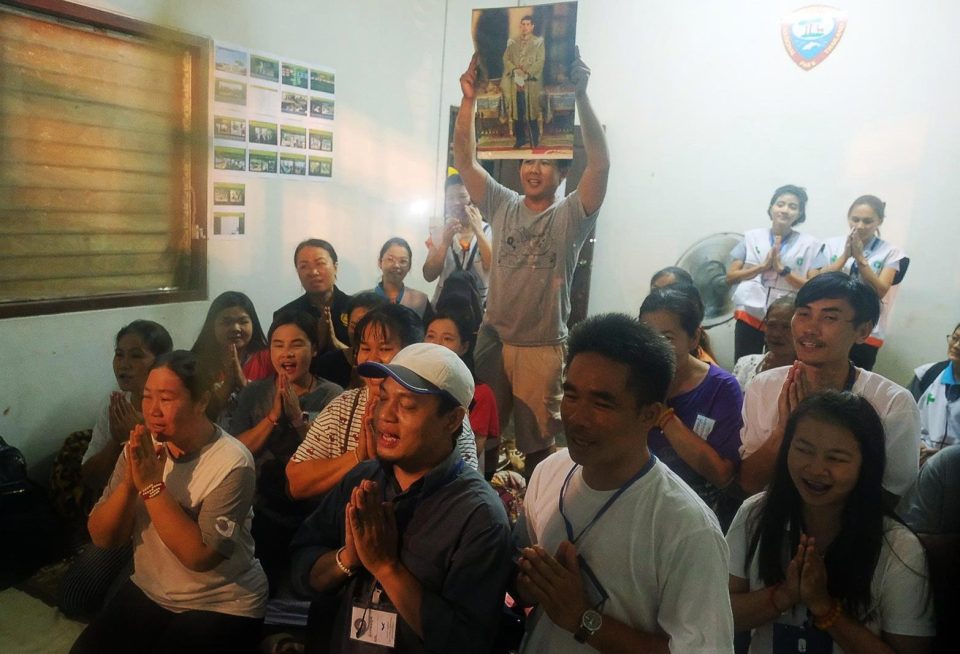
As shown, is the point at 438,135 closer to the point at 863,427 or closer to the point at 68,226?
the point at 68,226

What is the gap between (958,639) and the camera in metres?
1.32

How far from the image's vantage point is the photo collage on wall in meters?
1.60

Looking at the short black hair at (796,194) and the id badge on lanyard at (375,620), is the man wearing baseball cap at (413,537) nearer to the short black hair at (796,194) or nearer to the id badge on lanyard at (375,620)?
the id badge on lanyard at (375,620)

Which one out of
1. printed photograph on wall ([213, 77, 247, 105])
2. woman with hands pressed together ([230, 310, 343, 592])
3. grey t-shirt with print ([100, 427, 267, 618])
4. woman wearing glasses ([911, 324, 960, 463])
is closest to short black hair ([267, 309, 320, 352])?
woman with hands pressed together ([230, 310, 343, 592])

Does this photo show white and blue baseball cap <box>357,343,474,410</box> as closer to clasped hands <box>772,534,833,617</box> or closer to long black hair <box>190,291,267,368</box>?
long black hair <box>190,291,267,368</box>

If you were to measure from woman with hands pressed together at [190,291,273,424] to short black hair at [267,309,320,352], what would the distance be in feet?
0.18

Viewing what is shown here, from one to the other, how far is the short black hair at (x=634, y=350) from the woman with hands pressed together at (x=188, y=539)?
948 mm

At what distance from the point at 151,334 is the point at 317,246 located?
0.51 m

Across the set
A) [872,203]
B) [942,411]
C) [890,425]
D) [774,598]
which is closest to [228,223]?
[774,598]

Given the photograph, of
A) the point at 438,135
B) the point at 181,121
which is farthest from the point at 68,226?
the point at 438,135

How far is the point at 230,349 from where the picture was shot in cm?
187

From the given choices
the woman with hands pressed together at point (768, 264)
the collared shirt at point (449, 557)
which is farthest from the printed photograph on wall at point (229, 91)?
the woman with hands pressed together at point (768, 264)

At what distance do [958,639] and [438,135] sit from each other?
6.34ft

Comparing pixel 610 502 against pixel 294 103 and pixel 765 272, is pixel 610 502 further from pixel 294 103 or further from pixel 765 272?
pixel 765 272
